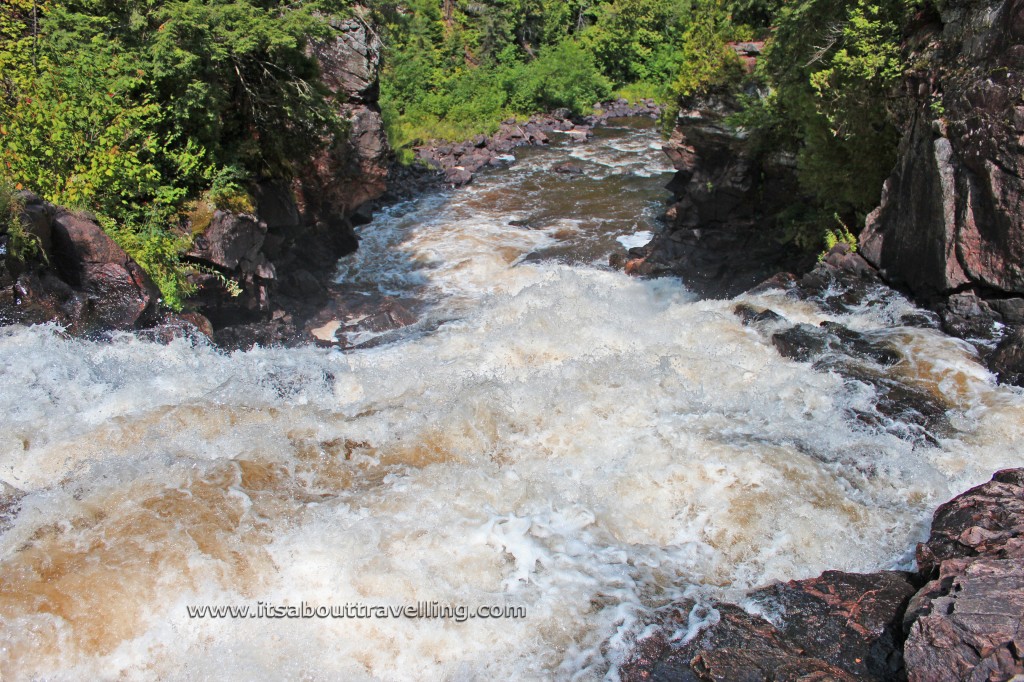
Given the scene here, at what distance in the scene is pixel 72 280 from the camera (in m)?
9.79

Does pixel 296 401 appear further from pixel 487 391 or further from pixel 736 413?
pixel 736 413

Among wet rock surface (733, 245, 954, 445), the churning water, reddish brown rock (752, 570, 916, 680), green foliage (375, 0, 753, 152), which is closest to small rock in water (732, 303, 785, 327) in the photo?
wet rock surface (733, 245, 954, 445)

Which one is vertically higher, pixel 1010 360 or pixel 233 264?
pixel 233 264

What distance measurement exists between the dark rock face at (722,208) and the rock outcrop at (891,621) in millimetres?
9146

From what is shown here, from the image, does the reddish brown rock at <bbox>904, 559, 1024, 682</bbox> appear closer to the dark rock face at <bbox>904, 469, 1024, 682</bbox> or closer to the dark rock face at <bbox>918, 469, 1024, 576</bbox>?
the dark rock face at <bbox>904, 469, 1024, 682</bbox>

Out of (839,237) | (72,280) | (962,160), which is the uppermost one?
(962,160)

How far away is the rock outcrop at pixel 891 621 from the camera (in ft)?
15.7

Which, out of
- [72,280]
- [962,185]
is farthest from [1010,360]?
[72,280]

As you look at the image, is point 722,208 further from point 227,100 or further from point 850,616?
point 850,616

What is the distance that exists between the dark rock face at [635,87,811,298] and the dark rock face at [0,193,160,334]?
10287mm

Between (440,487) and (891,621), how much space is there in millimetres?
4037

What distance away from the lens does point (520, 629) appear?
5.71 m

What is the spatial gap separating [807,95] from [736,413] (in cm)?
716

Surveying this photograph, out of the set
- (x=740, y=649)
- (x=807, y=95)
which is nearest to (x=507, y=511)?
(x=740, y=649)
